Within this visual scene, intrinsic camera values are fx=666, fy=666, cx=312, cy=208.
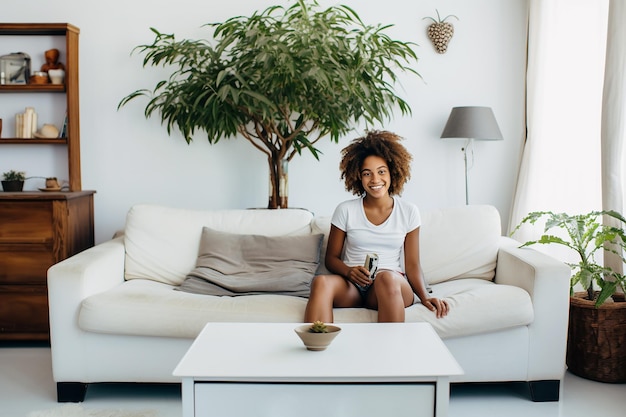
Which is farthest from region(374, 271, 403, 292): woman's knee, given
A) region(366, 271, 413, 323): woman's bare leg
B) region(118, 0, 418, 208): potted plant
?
region(118, 0, 418, 208): potted plant

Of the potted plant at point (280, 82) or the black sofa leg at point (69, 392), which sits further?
the potted plant at point (280, 82)

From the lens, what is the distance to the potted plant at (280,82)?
3498 mm

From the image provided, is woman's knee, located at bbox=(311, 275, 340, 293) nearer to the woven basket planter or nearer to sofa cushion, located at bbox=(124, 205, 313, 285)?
sofa cushion, located at bbox=(124, 205, 313, 285)

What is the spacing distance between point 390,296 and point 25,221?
84.6 inches

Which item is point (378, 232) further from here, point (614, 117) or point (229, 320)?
point (614, 117)

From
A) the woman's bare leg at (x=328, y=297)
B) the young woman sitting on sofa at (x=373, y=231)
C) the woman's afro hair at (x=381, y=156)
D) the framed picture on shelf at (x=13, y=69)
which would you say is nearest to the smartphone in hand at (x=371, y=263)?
the young woman sitting on sofa at (x=373, y=231)

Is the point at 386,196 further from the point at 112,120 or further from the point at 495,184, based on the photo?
the point at 112,120

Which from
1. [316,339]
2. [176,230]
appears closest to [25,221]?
[176,230]

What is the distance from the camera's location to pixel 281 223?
3.56 m

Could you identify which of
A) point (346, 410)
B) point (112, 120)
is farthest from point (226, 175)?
point (346, 410)

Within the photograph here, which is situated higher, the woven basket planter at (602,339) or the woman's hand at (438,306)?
the woman's hand at (438,306)

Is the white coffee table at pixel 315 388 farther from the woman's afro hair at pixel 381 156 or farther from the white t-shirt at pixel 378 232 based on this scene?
the woman's afro hair at pixel 381 156

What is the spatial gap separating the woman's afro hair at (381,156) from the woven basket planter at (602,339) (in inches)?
41.2

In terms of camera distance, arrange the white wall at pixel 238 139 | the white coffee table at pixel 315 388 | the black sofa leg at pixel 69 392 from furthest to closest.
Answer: the white wall at pixel 238 139, the black sofa leg at pixel 69 392, the white coffee table at pixel 315 388
